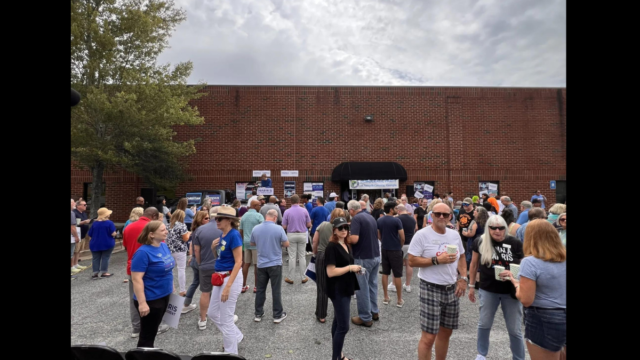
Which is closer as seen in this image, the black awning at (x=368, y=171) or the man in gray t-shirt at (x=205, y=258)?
the man in gray t-shirt at (x=205, y=258)

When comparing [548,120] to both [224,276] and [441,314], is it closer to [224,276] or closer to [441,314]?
[441,314]

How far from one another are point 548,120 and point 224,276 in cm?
2071

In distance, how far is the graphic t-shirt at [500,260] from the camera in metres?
3.26

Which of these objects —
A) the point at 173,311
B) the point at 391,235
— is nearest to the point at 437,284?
the point at 391,235

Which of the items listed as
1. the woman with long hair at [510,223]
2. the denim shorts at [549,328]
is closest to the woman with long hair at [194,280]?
the denim shorts at [549,328]

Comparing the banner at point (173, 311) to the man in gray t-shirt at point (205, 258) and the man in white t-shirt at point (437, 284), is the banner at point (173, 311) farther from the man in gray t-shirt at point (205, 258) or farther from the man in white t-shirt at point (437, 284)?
the man in white t-shirt at point (437, 284)

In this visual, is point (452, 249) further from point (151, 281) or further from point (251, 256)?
point (251, 256)

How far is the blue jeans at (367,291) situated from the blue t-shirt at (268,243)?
1314 mm

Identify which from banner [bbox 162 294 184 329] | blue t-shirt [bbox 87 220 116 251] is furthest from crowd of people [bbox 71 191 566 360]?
blue t-shirt [bbox 87 220 116 251]

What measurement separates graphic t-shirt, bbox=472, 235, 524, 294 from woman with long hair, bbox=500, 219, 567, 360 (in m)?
0.77

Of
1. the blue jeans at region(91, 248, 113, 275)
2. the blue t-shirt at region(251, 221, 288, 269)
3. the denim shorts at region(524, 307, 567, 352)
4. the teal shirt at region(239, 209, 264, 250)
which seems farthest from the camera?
the blue jeans at region(91, 248, 113, 275)

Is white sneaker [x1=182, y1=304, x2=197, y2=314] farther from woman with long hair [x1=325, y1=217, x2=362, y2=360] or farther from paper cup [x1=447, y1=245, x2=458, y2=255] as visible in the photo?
paper cup [x1=447, y1=245, x2=458, y2=255]

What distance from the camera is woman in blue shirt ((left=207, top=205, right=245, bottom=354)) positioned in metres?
3.39
